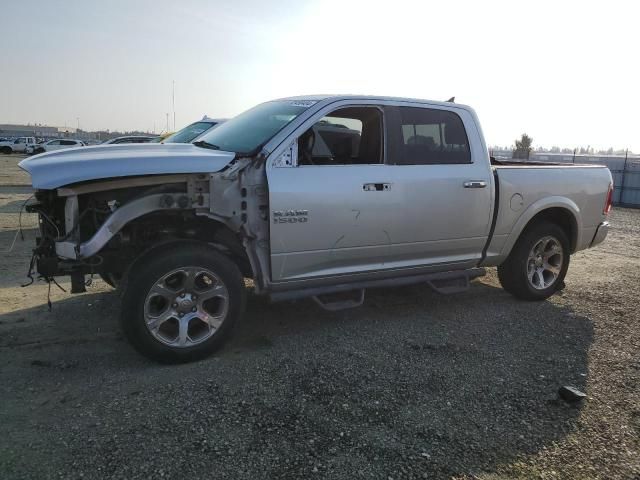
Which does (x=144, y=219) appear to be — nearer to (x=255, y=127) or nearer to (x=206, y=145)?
(x=206, y=145)

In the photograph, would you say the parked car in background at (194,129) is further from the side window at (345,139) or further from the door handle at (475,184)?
the door handle at (475,184)

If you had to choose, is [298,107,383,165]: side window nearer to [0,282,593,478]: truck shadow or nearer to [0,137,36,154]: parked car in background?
[0,282,593,478]: truck shadow

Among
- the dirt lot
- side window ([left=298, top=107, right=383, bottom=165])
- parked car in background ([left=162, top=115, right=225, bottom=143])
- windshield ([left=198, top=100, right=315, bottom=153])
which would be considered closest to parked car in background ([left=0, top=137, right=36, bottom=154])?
parked car in background ([left=162, top=115, right=225, bottom=143])

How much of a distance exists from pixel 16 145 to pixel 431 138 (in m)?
51.8

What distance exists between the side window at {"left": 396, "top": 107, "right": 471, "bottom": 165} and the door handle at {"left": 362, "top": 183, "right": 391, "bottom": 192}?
1.01ft

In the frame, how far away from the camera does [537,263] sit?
229 inches

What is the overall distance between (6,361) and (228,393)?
5.86ft

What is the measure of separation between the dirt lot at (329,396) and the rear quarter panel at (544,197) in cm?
82

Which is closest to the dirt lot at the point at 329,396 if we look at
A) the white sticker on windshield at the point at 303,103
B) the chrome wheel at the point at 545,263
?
the chrome wheel at the point at 545,263

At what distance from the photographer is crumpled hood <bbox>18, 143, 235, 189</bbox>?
3463mm

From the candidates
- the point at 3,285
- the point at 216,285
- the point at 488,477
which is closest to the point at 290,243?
the point at 216,285

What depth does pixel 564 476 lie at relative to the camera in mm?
2756

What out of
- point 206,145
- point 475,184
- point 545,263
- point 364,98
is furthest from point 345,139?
point 545,263

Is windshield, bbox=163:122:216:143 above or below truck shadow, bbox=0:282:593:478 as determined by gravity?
above
